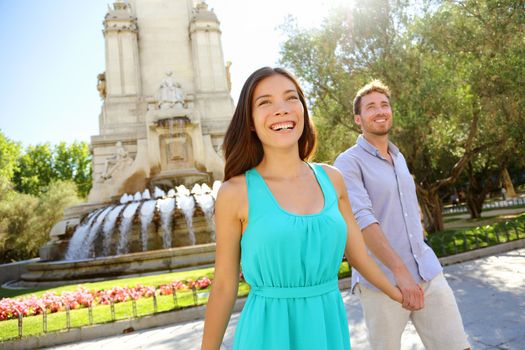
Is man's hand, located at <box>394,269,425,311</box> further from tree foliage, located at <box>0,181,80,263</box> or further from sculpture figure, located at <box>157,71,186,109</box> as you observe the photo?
tree foliage, located at <box>0,181,80,263</box>

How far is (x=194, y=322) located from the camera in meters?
6.45

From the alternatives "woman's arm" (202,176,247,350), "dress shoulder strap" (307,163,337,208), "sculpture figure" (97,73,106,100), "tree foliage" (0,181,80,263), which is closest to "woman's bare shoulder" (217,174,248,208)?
"woman's arm" (202,176,247,350)

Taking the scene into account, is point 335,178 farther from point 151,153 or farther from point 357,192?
point 151,153

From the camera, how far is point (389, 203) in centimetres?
291

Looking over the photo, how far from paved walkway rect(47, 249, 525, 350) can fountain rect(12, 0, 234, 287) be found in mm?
6090

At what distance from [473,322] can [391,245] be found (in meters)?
2.75

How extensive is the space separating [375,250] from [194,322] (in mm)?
4581

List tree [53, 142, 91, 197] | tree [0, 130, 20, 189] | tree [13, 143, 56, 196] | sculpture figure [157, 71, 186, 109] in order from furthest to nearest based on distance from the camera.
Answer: tree [53, 142, 91, 197] < tree [13, 143, 56, 196] < tree [0, 130, 20, 189] < sculpture figure [157, 71, 186, 109]

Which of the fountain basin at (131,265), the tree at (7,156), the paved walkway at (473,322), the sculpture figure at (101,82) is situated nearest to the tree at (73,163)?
the tree at (7,156)

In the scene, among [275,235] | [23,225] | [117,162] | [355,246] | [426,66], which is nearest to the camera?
[275,235]

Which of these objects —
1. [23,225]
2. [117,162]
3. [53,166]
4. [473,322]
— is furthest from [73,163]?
[473,322]

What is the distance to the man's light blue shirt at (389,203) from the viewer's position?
9.15 ft

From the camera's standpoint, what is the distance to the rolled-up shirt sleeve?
8.73 ft

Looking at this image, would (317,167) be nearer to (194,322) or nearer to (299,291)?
(299,291)
